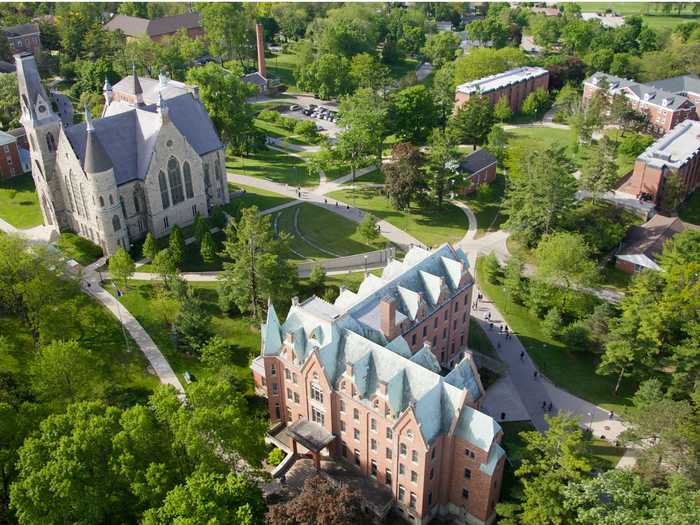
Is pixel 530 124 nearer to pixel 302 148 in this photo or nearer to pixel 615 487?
pixel 302 148

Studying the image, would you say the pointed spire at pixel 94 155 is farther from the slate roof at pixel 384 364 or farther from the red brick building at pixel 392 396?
the slate roof at pixel 384 364

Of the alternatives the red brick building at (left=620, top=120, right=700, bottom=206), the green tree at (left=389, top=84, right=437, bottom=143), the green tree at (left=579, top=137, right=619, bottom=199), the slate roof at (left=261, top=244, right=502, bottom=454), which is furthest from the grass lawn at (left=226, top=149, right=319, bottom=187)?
the slate roof at (left=261, top=244, right=502, bottom=454)

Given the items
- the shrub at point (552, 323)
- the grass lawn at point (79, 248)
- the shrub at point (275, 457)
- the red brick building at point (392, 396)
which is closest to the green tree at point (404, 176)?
the shrub at point (552, 323)

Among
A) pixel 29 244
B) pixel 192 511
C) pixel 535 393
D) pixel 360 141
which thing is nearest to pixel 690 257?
pixel 535 393

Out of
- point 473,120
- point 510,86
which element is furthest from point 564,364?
point 510,86

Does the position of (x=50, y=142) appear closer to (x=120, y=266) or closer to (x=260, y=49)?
(x=120, y=266)

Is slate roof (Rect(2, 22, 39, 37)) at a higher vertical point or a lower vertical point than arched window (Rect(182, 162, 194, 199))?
higher

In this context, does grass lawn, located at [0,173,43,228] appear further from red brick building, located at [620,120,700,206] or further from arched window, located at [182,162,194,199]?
red brick building, located at [620,120,700,206]
